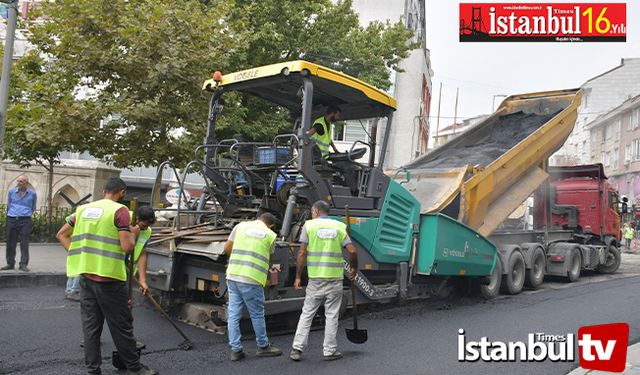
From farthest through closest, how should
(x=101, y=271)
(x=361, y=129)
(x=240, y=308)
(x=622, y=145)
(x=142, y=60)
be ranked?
(x=622, y=145)
(x=142, y=60)
(x=361, y=129)
(x=240, y=308)
(x=101, y=271)

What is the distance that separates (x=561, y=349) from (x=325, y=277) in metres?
2.52

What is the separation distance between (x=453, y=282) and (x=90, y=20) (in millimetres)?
7488

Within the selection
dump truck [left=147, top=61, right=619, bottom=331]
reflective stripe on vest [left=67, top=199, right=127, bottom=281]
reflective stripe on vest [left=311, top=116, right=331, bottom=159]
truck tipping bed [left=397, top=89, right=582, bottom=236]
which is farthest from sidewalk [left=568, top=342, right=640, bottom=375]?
reflective stripe on vest [left=67, top=199, right=127, bottom=281]

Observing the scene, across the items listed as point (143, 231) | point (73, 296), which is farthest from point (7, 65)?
point (143, 231)

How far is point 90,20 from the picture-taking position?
1031 centimetres

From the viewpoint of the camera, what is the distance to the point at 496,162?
883 cm

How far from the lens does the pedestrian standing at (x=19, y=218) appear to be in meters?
8.62

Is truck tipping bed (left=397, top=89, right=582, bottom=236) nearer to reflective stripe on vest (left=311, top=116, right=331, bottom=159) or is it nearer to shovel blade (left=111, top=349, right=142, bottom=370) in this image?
reflective stripe on vest (left=311, top=116, right=331, bottom=159)

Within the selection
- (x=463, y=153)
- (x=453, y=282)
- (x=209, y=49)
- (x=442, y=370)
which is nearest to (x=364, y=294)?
(x=442, y=370)

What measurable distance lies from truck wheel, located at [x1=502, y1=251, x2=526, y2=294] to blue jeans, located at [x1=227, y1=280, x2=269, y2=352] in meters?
5.51

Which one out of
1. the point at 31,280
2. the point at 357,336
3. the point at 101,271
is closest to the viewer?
the point at 101,271

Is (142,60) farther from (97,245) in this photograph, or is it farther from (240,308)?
(97,245)

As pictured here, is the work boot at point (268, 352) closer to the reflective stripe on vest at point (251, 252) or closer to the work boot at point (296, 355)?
the work boot at point (296, 355)

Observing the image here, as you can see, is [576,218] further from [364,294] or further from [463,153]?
[364,294]
